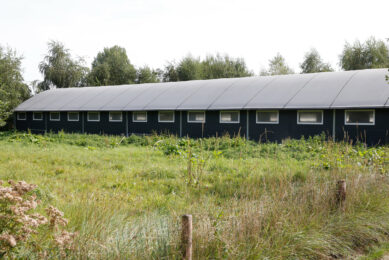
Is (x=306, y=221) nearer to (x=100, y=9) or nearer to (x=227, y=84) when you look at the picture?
(x=100, y=9)

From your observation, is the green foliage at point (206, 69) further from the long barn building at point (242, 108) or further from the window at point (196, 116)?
the window at point (196, 116)

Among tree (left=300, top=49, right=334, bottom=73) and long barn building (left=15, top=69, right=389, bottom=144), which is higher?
tree (left=300, top=49, right=334, bottom=73)

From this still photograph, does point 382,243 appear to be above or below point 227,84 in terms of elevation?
below

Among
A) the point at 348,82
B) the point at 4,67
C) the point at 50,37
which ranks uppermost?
the point at 50,37

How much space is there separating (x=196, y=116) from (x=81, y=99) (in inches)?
404

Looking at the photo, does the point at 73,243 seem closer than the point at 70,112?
Yes

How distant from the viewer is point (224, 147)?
13.5 m

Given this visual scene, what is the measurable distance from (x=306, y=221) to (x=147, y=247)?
225cm

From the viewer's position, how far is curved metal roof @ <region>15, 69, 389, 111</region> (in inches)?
631

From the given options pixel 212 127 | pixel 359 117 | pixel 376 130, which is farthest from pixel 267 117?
pixel 376 130

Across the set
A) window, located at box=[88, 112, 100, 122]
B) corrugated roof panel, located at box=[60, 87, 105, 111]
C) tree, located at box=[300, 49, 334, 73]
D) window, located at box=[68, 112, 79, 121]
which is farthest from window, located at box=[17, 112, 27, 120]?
tree, located at box=[300, 49, 334, 73]

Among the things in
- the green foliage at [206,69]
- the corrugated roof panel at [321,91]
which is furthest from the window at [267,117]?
the green foliage at [206,69]

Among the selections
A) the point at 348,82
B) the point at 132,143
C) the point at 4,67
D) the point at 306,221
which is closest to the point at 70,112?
the point at 4,67

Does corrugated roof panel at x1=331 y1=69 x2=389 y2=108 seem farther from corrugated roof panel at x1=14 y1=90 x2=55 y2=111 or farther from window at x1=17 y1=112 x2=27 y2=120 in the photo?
window at x1=17 y1=112 x2=27 y2=120
